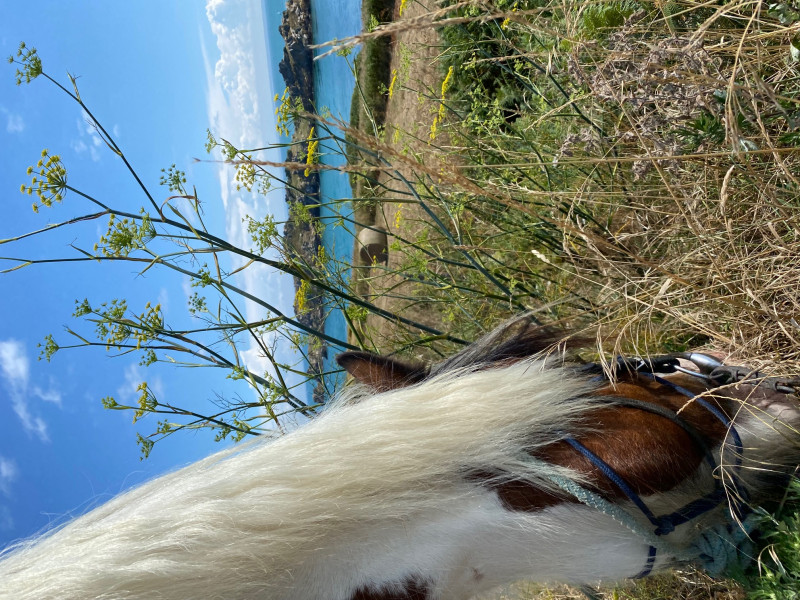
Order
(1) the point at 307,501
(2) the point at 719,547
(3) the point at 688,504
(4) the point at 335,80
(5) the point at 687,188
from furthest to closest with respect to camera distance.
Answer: (4) the point at 335,80 < (5) the point at 687,188 < (2) the point at 719,547 < (3) the point at 688,504 < (1) the point at 307,501

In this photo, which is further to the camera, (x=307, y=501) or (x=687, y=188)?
(x=687, y=188)

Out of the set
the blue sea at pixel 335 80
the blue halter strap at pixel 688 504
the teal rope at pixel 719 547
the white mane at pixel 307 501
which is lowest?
the teal rope at pixel 719 547

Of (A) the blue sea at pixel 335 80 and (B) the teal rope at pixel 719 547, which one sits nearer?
(B) the teal rope at pixel 719 547

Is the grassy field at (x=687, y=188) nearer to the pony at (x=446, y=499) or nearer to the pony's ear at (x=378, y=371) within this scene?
the pony at (x=446, y=499)

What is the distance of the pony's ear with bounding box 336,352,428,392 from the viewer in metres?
1.34

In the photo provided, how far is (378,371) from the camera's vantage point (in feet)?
4.44

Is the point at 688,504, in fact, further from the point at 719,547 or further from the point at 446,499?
the point at 446,499

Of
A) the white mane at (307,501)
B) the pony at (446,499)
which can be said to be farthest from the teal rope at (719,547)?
the white mane at (307,501)

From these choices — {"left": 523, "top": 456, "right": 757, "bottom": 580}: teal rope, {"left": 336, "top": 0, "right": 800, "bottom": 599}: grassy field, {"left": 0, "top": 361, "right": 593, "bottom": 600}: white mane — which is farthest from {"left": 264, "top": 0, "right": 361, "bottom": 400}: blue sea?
{"left": 0, "top": 361, "right": 593, "bottom": 600}: white mane

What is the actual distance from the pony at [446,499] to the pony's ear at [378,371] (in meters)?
0.09

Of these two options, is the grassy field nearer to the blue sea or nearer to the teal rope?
the teal rope

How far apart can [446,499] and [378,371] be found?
40 cm

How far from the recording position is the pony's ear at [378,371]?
134 centimetres

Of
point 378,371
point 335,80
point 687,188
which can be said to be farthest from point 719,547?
A: point 335,80
